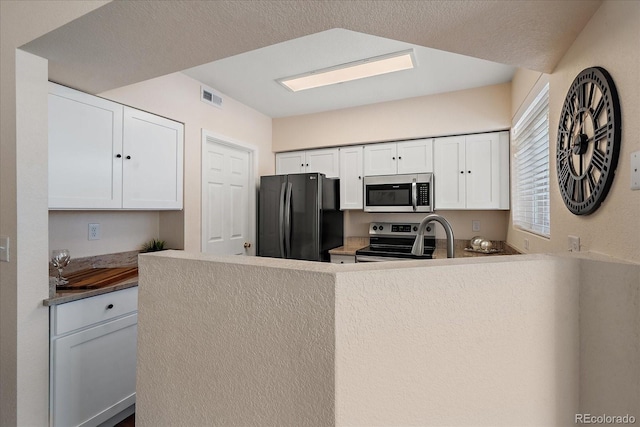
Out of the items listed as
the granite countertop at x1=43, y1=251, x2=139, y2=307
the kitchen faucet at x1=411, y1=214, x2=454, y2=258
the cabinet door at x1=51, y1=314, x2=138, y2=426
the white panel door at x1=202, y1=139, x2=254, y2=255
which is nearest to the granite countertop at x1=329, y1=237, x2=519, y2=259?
the white panel door at x1=202, y1=139, x2=254, y2=255

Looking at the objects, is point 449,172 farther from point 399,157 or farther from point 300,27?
point 300,27

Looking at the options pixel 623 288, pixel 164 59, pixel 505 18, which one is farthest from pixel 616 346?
pixel 164 59

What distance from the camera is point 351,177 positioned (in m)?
3.58

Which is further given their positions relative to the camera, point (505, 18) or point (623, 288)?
point (505, 18)

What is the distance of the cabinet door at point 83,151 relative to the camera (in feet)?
5.96

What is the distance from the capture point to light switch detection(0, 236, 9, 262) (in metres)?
1.51

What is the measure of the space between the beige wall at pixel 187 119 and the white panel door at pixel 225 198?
0.12m

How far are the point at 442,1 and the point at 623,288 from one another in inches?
41.7

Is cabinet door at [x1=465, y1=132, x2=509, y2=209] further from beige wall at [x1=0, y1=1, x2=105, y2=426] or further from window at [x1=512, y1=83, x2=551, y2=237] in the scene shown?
beige wall at [x1=0, y1=1, x2=105, y2=426]

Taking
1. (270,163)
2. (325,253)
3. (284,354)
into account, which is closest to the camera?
(284,354)

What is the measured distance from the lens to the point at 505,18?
113 centimetres

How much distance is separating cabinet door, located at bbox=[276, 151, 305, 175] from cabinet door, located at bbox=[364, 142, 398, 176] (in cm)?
83

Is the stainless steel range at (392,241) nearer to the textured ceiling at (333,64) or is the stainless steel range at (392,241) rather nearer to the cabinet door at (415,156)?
the cabinet door at (415,156)

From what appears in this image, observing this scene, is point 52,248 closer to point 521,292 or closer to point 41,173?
point 41,173
